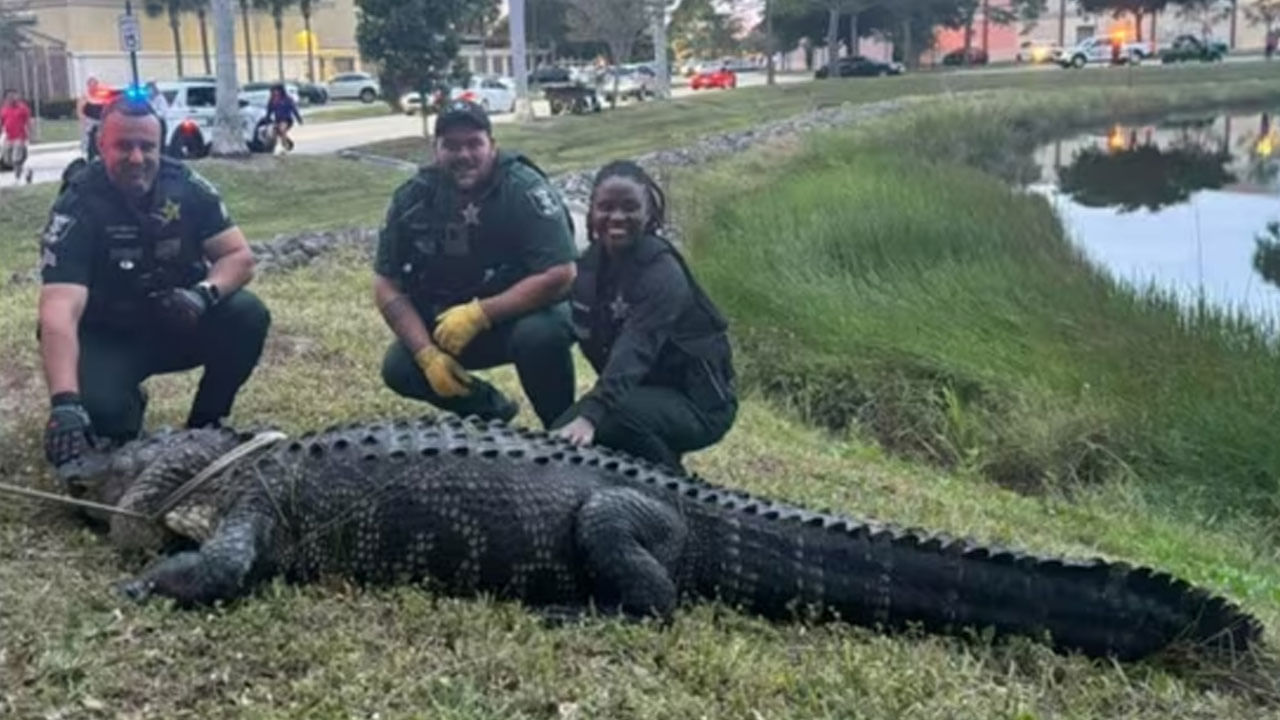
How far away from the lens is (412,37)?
25.3 metres

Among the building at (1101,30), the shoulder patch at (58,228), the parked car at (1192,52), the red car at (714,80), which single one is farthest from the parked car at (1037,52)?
the shoulder patch at (58,228)

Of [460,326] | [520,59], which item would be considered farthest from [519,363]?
[520,59]

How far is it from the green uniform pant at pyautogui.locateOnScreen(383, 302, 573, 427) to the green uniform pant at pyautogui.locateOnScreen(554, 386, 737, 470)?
15.4 inches

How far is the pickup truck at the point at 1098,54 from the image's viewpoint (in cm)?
5688

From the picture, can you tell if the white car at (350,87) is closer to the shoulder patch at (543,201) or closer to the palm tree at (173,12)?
the palm tree at (173,12)

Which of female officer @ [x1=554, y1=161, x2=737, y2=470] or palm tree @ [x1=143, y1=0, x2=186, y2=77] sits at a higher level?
palm tree @ [x1=143, y1=0, x2=186, y2=77]

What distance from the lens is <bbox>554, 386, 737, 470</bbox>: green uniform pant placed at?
4.39m

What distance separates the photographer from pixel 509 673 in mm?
3180

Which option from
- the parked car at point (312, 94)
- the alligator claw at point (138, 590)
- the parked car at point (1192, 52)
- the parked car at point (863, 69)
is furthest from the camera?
the parked car at point (1192, 52)

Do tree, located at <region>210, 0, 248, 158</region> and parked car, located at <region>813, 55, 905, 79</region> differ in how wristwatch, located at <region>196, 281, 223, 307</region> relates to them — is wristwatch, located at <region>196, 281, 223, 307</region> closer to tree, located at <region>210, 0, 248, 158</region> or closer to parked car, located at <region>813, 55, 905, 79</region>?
tree, located at <region>210, 0, 248, 158</region>

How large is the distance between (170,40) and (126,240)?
55.1 meters

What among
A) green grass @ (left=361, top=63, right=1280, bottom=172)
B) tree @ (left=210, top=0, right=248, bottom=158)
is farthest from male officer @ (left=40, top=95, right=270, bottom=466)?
tree @ (left=210, top=0, right=248, bottom=158)

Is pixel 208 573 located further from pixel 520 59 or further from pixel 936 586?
pixel 520 59

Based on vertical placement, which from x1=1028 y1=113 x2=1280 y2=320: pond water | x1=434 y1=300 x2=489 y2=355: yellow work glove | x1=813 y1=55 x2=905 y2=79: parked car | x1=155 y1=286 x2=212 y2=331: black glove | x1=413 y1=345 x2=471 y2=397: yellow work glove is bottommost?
x1=1028 y1=113 x2=1280 y2=320: pond water
